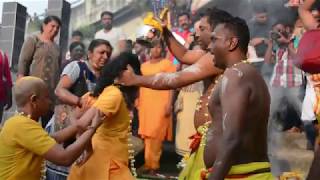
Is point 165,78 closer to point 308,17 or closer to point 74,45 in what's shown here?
point 308,17

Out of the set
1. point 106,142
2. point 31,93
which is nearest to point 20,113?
point 31,93

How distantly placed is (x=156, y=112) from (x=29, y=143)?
338 centimetres

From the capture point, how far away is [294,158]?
18.0ft

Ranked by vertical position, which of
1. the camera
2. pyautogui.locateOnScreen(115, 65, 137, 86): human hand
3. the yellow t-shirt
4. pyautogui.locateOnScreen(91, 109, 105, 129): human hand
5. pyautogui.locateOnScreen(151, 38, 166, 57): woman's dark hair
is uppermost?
the camera

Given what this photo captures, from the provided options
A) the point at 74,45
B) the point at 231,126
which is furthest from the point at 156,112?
the point at 231,126

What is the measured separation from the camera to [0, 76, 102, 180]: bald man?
121 inches

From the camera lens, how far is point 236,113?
2541 millimetres

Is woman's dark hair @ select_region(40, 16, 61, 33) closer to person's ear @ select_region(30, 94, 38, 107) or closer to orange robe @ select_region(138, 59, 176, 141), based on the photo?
orange robe @ select_region(138, 59, 176, 141)

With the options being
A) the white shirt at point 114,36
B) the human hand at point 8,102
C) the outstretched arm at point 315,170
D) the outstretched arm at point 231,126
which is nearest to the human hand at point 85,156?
the outstretched arm at point 231,126

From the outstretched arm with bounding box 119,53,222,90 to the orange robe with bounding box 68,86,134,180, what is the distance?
0.48 ft

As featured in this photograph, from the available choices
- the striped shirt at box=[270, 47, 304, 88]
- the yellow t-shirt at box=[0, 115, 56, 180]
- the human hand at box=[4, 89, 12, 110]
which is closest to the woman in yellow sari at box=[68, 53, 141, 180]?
the yellow t-shirt at box=[0, 115, 56, 180]

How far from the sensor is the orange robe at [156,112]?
20.7 ft

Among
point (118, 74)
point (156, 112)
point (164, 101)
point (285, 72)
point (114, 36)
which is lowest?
point (156, 112)

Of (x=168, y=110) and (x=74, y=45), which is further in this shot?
(x=74, y=45)
